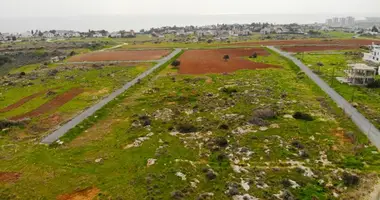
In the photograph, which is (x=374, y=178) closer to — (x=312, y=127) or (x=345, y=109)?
(x=312, y=127)

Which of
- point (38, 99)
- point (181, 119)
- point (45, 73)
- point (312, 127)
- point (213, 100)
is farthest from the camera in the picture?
point (45, 73)

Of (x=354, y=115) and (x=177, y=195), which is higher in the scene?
(x=354, y=115)

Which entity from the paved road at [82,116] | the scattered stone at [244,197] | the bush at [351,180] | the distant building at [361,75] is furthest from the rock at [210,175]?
the distant building at [361,75]

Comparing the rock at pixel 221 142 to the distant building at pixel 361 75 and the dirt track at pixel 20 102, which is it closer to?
the dirt track at pixel 20 102


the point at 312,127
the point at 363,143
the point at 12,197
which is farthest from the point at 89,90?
the point at 363,143

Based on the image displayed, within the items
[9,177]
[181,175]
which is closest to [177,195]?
[181,175]

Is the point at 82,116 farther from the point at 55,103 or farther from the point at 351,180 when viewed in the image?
the point at 351,180

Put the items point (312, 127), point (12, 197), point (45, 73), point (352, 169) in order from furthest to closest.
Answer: point (45, 73) → point (312, 127) → point (352, 169) → point (12, 197)
